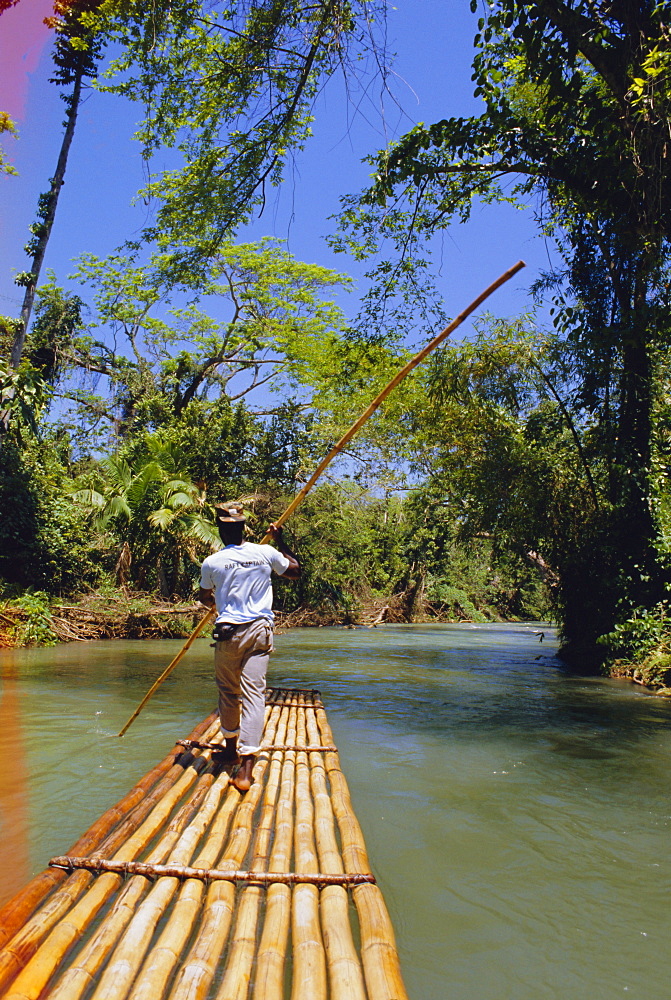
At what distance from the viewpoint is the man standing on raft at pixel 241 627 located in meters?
3.48

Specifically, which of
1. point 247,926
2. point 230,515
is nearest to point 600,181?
point 230,515

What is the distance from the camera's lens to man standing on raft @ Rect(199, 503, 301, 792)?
348 cm

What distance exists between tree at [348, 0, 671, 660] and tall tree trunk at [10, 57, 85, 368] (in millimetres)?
7461

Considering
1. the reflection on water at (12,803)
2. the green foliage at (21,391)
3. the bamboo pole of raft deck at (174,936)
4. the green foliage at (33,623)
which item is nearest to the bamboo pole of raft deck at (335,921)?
the bamboo pole of raft deck at (174,936)

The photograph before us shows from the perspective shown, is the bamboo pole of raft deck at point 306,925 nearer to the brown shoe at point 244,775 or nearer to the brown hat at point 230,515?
the brown shoe at point 244,775

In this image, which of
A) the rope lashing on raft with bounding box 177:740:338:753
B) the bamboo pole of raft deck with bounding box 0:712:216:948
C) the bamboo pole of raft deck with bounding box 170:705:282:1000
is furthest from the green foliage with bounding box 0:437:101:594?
the bamboo pole of raft deck with bounding box 170:705:282:1000

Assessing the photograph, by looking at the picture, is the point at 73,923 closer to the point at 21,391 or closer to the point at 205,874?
the point at 205,874

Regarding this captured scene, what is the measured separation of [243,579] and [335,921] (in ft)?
6.13

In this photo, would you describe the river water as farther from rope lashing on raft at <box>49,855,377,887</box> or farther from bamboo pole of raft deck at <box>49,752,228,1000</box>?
bamboo pole of raft deck at <box>49,752,228,1000</box>

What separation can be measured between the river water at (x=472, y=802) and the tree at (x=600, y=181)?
2595mm

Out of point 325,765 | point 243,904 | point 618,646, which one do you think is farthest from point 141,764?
point 618,646

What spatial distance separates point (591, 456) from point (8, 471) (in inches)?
381

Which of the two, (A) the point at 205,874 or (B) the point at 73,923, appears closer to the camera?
(B) the point at 73,923

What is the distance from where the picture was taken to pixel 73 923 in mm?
1857
